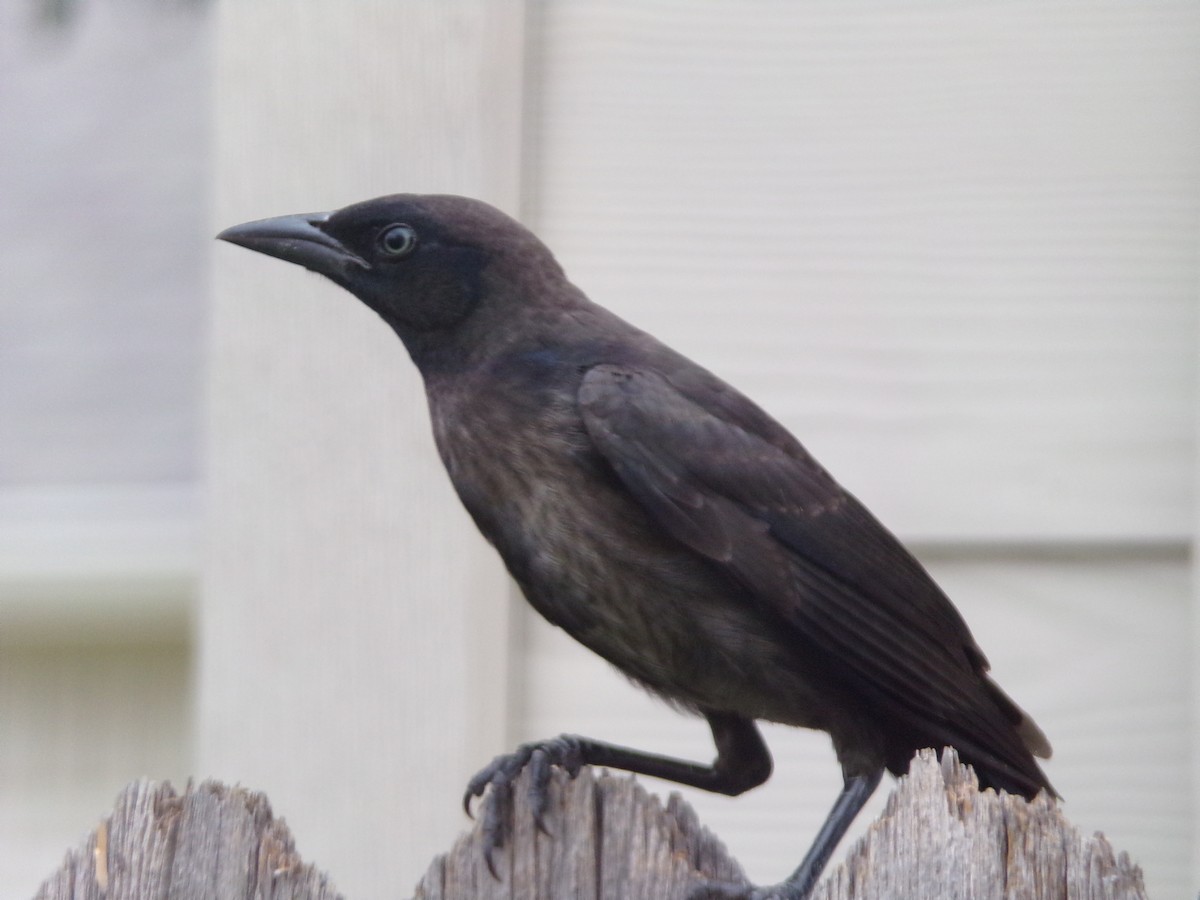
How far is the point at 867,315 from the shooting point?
8.77ft

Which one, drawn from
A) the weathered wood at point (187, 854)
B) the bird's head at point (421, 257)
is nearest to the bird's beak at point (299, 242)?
the bird's head at point (421, 257)

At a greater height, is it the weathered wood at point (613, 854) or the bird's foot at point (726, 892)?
the weathered wood at point (613, 854)

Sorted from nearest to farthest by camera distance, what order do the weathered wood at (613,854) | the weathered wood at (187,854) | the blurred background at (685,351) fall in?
1. the weathered wood at (613,854)
2. the weathered wood at (187,854)
3. the blurred background at (685,351)

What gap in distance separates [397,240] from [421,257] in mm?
43

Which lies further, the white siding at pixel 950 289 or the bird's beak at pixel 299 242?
the white siding at pixel 950 289

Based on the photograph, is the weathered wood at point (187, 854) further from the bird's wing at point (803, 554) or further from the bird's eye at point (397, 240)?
the bird's eye at point (397, 240)

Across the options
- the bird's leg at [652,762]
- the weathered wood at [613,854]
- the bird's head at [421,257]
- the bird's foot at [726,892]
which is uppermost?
the bird's head at [421,257]

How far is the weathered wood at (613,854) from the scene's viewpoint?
4.28 ft

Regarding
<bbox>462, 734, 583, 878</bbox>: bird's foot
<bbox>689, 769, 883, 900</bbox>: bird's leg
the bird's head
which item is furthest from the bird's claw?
the bird's head

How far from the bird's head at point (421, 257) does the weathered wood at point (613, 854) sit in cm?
89

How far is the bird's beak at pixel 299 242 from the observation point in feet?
6.98

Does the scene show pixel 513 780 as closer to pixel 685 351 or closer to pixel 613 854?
pixel 613 854

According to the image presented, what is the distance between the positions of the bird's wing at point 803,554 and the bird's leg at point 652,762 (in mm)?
294

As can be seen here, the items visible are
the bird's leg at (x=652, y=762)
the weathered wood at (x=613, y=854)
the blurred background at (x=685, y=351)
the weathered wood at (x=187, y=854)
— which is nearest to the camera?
the weathered wood at (x=613, y=854)
